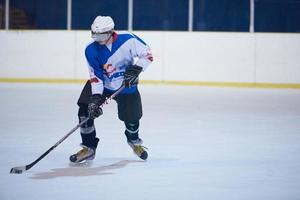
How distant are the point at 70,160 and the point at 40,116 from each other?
2466 mm

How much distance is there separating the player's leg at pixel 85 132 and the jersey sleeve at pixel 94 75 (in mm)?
85

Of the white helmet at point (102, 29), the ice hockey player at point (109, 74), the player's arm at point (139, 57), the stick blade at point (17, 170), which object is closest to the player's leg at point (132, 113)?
the ice hockey player at point (109, 74)

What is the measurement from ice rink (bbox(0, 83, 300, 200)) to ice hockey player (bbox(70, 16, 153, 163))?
0.21m

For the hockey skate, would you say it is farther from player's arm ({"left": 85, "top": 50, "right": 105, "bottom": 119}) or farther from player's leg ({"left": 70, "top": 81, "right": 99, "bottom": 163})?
player's arm ({"left": 85, "top": 50, "right": 105, "bottom": 119})

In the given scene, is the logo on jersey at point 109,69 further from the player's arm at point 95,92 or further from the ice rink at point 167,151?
the ice rink at point 167,151

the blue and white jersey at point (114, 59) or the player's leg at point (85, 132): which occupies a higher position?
the blue and white jersey at point (114, 59)

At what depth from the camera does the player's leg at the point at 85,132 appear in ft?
13.9

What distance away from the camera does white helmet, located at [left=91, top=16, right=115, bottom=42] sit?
13.3 feet

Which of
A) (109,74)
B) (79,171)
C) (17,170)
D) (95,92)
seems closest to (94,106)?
(95,92)

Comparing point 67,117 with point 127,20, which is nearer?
point 67,117

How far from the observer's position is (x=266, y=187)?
356 centimetres

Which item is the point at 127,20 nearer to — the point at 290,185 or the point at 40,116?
the point at 40,116

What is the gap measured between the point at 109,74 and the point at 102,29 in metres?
0.32

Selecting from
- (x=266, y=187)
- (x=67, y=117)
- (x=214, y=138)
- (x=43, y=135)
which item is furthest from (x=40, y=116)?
(x=266, y=187)
